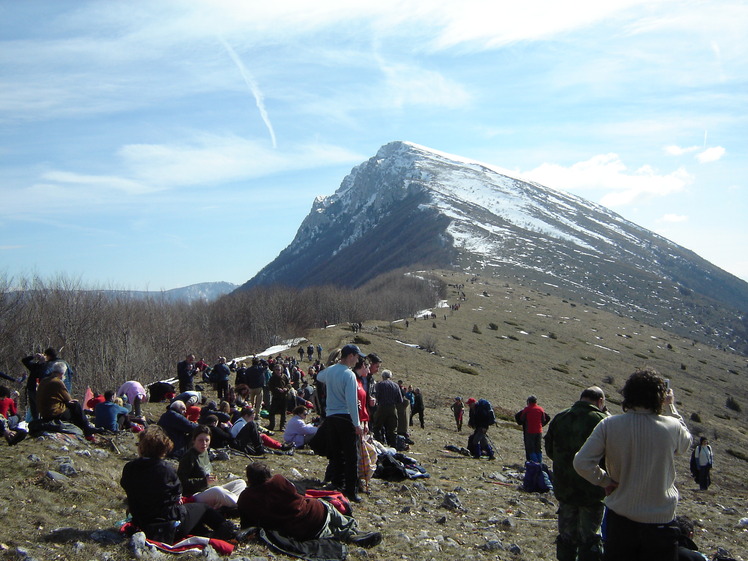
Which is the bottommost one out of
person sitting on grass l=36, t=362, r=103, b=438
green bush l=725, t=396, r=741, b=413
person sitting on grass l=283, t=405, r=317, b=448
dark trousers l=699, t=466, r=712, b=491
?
green bush l=725, t=396, r=741, b=413

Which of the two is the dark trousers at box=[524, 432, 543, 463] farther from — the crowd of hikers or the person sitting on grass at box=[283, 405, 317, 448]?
the person sitting on grass at box=[283, 405, 317, 448]

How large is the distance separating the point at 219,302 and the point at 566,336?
51.5 meters

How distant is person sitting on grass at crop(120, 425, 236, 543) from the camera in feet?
20.3

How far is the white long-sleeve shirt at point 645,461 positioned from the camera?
163 inches

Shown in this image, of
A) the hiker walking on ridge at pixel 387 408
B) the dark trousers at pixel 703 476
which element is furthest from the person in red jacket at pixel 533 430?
the dark trousers at pixel 703 476

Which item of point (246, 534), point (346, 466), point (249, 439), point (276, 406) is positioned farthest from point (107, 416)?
point (246, 534)

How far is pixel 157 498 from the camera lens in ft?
20.4

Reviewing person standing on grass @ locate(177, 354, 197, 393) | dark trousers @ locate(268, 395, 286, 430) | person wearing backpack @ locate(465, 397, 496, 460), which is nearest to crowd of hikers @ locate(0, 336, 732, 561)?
person wearing backpack @ locate(465, 397, 496, 460)

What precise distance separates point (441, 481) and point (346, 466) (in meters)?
3.32

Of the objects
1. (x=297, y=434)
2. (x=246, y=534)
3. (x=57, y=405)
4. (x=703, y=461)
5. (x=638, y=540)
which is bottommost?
(x=703, y=461)

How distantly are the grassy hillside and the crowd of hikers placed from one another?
15.9 inches

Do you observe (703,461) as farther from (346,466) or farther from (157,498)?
(157,498)

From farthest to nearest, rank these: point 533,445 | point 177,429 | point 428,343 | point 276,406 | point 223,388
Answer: point 428,343
point 223,388
point 276,406
point 533,445
point 177,429

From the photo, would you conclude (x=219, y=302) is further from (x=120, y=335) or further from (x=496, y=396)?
(x=496, y=396)
